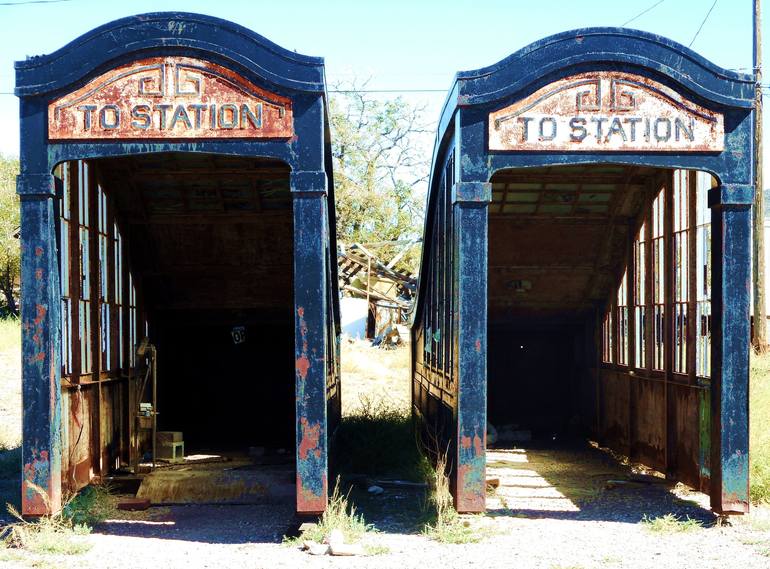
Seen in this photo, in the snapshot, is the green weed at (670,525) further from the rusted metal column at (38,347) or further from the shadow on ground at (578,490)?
the rusted metal column at (38,347)

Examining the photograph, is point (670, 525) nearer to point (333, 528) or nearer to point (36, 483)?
point (333, 528)

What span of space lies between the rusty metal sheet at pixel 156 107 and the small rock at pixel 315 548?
362 cm

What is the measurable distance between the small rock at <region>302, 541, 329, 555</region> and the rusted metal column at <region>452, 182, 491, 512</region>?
51.2 inches

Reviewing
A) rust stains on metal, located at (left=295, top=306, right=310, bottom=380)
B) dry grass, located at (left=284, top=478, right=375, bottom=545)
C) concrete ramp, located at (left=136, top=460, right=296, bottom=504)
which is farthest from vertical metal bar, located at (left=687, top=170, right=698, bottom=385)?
concrete ramp, located at (left=136, top=460, right=296, bottom=504)

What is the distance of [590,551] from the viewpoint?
7441 millimetres

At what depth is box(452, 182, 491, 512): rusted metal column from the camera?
26.1ft

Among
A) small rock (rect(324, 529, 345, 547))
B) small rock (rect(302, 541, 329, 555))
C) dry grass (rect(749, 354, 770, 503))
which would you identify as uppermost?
dry grass (rect(749, 354, 770, 503))

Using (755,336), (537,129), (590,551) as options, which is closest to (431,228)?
(537,129)

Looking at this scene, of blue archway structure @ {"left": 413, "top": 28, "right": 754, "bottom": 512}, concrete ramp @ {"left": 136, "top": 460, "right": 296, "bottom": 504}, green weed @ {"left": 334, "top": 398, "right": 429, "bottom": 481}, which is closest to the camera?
blue archway structure @ {"left": 413, "top": 28, "right": 754, "bottom": 512}

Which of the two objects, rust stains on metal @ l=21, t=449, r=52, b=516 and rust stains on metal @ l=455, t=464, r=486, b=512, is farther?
rust stains on metal @ l=455, t=464, r=486, b=512

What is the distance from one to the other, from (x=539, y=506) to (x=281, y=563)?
3392 millimetres

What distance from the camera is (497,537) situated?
7934 mm

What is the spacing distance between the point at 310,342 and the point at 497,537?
244 centimetres

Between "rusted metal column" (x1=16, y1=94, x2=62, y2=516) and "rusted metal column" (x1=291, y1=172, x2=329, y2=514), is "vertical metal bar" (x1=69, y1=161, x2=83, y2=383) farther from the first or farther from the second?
"rusted metal column" (x1=291, y1=172, x2=329, y2=514)
